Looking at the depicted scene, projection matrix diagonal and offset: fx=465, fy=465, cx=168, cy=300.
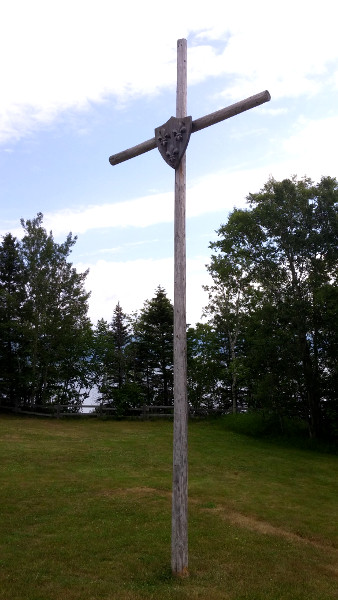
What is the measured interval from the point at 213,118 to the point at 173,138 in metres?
0.81

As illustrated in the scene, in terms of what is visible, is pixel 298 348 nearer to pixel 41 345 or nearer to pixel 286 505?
pixel 286 505

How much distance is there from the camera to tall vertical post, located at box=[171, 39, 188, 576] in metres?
7.69

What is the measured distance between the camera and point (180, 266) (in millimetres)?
8531

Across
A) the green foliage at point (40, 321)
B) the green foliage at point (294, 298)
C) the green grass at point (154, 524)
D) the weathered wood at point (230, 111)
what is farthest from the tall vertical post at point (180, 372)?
the green foliage at point (40, 321)

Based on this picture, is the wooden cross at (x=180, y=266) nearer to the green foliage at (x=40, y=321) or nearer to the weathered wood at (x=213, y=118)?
the weathered wood at (x=213, y=118)

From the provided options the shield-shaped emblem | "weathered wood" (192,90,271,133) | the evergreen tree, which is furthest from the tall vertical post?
the evergreen tree

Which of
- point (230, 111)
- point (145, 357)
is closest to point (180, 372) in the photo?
point (230, 111)

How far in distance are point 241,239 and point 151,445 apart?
13368 millimetres

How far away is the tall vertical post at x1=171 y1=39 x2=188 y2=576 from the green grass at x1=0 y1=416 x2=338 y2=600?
2.16 ft

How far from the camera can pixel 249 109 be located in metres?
7.96

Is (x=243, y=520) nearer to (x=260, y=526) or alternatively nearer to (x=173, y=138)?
(x=260, y=526)

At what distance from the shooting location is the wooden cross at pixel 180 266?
771cm

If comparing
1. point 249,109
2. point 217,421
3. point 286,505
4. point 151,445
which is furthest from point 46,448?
point 249,109

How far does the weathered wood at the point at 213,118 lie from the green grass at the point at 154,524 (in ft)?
25.1
